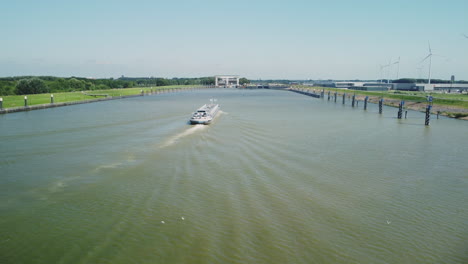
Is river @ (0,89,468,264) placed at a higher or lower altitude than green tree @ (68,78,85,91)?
lower

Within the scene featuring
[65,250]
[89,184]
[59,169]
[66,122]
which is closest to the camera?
[65,250]

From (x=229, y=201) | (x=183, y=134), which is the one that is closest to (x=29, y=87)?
(x=183, y=134)

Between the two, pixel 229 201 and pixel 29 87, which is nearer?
pixel 229 201

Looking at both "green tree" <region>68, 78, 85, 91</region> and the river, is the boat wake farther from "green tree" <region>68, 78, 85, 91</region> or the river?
"green tree" <region>68, 78, 85, 91</region>

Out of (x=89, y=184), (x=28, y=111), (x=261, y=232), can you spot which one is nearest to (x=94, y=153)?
(x=89, y=184)

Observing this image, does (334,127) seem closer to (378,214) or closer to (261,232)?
(378,214)

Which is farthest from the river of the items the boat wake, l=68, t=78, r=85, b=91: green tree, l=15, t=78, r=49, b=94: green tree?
l=68, t=78, r=85, b=91: green tree

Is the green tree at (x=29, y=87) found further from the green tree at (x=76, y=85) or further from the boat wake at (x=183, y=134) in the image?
the boat wake at (x=183, y=134)

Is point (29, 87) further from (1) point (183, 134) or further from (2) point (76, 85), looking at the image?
(1) point (183, 134)
